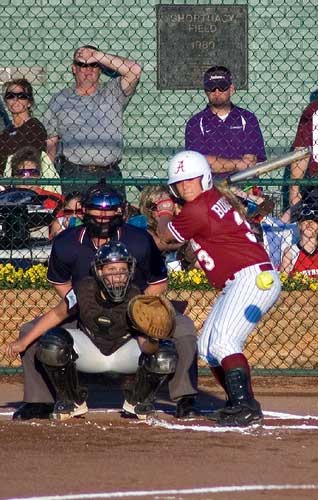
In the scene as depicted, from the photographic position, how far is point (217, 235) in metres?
6.70

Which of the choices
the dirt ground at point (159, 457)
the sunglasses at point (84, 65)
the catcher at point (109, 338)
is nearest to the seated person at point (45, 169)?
the sunglasses at point (84, 65)

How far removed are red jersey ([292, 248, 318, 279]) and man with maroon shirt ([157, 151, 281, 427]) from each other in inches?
106

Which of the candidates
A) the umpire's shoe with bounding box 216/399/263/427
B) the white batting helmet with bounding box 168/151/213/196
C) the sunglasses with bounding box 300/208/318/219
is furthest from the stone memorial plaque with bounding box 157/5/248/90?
the umpire's shoe with bounding box 216/399/263/427

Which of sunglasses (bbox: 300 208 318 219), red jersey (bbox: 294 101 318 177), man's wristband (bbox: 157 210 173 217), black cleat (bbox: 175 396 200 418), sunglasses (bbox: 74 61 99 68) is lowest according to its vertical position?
black cleat (bbox: 175 396 200 418)

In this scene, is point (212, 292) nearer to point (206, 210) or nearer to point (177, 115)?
point (206, 210)

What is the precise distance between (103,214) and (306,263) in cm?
301

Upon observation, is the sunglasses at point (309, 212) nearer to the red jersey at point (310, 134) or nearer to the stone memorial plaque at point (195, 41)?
the red jersey at point (310, 134)

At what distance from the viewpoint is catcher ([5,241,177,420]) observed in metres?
6.54

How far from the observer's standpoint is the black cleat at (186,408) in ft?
22.7

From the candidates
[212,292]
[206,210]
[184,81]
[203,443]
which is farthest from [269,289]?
[184,81]

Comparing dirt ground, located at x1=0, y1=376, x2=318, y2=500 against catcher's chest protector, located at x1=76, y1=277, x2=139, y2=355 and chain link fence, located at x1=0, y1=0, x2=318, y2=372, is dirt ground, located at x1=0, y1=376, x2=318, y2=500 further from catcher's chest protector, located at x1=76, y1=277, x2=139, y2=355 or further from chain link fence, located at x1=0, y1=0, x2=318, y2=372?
chain link fence, located at x1=0, y1=0, x2=318, y2=372

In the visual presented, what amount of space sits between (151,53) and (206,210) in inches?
204

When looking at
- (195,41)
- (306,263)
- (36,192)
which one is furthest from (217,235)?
(195,41)

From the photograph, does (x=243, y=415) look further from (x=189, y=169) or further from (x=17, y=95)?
(x=17, y=95)
